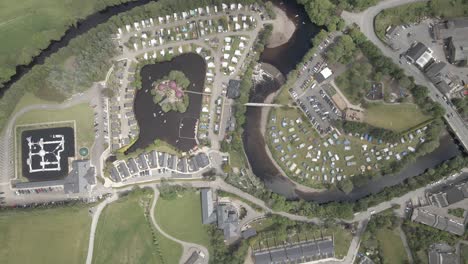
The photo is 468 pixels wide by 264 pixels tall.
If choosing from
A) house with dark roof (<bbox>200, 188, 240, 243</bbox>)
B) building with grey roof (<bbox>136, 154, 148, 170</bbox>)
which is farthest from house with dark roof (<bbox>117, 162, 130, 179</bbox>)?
house with dark roof (<bbox>200, 188, 240, 243</bbox>)

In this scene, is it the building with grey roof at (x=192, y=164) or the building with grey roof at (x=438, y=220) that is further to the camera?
the building with grey roof at (x=192, y=164)

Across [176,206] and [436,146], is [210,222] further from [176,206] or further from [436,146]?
[436,146]

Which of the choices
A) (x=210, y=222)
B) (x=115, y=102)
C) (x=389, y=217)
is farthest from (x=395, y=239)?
(x=115, y=102)

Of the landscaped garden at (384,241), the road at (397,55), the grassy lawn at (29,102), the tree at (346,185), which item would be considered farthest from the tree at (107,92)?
the landscaped garden at (384,241)

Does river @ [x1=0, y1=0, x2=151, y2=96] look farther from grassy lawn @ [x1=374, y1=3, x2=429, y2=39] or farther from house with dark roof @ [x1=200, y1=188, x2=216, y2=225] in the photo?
grassy lawn @ [x1=374, y1=3, x2=429, y2=39]

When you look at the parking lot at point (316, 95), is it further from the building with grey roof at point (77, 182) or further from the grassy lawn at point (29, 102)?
the grassy lawn at point (29, 102)

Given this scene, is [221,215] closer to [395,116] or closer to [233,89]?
[233,89]
